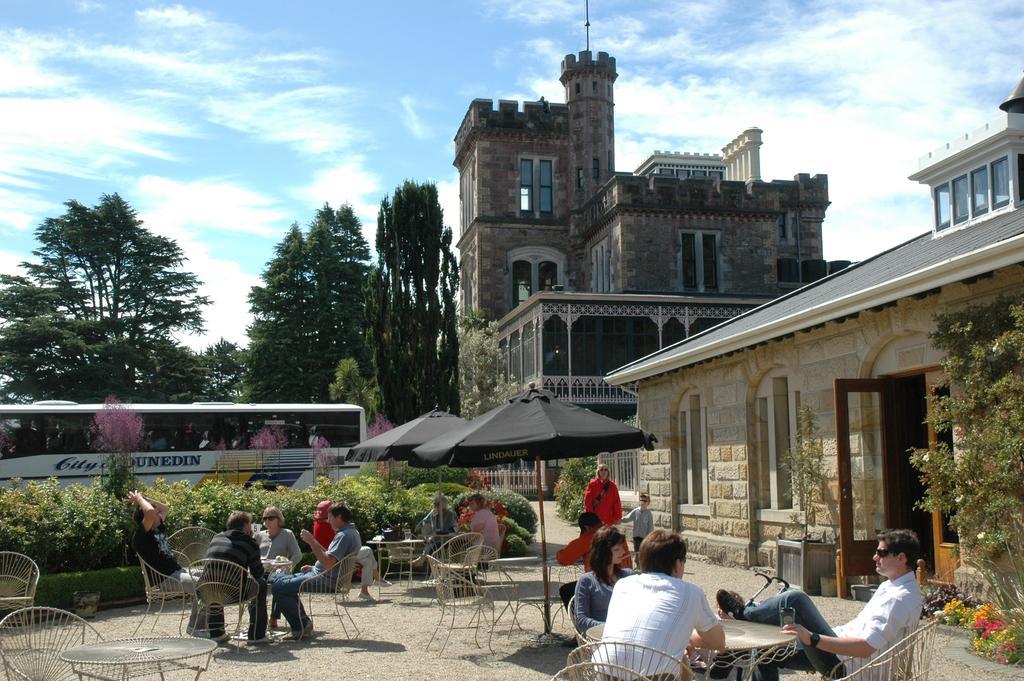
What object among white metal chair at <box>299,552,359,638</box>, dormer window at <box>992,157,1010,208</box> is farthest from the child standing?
dormer window at <box>992,157,1010,208</box>

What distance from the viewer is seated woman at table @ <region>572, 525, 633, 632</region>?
6680 mm

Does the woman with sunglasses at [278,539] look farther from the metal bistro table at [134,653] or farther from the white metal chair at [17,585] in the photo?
the metal bistro table at [134,653]

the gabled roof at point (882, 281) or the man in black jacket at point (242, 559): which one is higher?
the gabled roof at point (882, 281)

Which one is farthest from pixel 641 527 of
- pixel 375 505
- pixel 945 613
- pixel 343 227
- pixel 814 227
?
pixel 343 227

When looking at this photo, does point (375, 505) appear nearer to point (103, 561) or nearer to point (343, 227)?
point (103, 561)

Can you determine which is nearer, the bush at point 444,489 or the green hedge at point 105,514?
the green hedge at point 105,514

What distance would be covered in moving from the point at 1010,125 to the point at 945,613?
633 centimetres

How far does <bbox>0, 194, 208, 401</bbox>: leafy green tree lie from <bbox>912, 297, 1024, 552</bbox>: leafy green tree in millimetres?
41178

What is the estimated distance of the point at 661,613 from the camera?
4984 mm

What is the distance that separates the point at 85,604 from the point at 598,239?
34736 millimetres

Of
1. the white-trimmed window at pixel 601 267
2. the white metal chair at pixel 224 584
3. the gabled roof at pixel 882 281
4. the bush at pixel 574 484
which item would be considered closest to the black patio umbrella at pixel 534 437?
the white metal chair at pixel 224 584

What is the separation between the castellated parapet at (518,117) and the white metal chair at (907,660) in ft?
140

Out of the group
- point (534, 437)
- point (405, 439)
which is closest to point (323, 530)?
point (405, 439)

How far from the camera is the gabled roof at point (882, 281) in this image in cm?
873
